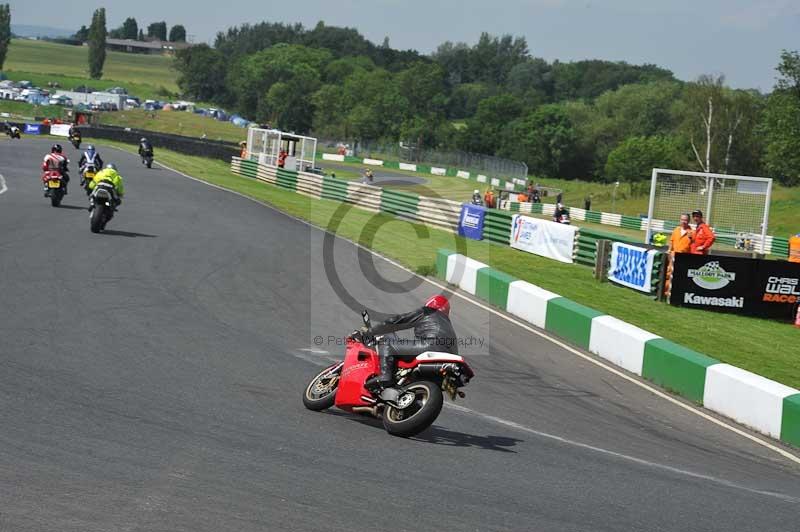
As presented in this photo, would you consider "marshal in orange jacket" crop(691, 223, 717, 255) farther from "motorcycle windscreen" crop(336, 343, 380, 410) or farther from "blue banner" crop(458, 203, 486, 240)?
"motorcycle windscreen" crop(336, 343, 380, 410)

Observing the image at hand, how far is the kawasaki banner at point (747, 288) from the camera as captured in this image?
20.2 m

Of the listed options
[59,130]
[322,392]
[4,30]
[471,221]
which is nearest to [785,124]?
[471,221]

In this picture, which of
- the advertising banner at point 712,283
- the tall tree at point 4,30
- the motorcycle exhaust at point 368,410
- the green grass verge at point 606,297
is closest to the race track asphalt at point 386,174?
the green grass verge at point 606,297

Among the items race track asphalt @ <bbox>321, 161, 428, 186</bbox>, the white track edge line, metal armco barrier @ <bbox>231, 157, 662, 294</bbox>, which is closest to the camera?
the white track edge line

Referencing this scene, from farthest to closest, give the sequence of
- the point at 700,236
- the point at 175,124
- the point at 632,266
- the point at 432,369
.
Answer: the point at 175,124 < the point at 632,266 < the point at 700,236 < the point at 432,369

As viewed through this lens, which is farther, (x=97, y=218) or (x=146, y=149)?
(x=146, y=149)

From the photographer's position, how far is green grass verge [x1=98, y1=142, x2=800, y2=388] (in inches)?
626

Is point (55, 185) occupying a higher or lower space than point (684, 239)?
lower

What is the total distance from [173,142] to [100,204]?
47942 mm

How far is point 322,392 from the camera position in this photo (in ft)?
30.1

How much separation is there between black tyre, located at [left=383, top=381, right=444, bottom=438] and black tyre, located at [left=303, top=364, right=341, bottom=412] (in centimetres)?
77

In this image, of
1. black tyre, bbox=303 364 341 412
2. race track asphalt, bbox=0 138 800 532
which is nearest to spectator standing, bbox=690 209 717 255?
race track asphalt, bbox=0 138 800 532

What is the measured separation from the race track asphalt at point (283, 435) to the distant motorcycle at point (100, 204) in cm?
385

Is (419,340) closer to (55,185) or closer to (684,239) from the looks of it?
(684,239)
